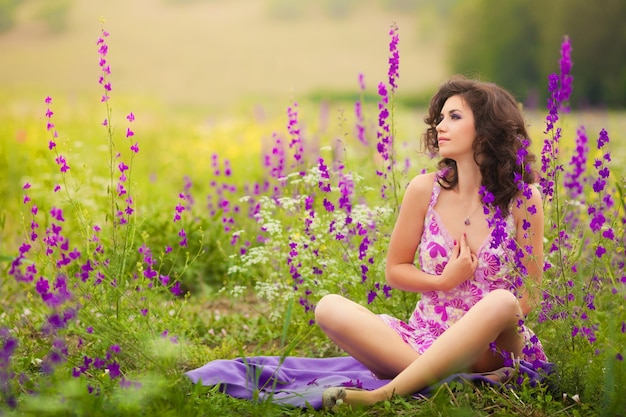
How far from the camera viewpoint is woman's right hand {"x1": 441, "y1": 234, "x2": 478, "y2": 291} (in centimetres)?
277

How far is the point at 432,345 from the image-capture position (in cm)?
268

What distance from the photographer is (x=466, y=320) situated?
2.64 metres

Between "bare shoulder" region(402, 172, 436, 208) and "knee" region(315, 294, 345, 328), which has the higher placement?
"bare shoulder" region(402, 172, 436, 208)

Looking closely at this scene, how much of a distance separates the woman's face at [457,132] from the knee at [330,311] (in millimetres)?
684

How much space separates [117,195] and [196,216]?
1599 mm

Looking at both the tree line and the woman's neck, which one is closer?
the woman's neck

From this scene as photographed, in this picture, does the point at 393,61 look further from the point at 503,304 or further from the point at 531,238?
the point at 503,304

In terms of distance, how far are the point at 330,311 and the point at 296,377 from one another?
0.35 metres

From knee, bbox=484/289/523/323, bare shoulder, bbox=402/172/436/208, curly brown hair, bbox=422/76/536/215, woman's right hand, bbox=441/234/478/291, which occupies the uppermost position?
curly brown hair, bbox=422/76/536/215

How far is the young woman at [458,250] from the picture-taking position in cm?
277

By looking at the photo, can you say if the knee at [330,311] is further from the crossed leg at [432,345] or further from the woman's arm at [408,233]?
the woman's arm at [408,233]

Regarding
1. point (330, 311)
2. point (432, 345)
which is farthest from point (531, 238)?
point (330, 311)

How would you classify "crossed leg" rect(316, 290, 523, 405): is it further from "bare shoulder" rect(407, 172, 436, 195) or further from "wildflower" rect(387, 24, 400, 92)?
"wildflower" rect(387, 24, 400, 92)

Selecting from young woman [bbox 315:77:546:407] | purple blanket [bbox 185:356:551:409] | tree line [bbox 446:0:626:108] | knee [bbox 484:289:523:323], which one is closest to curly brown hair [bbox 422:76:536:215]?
young woman [bbox 315:77:546:407]
